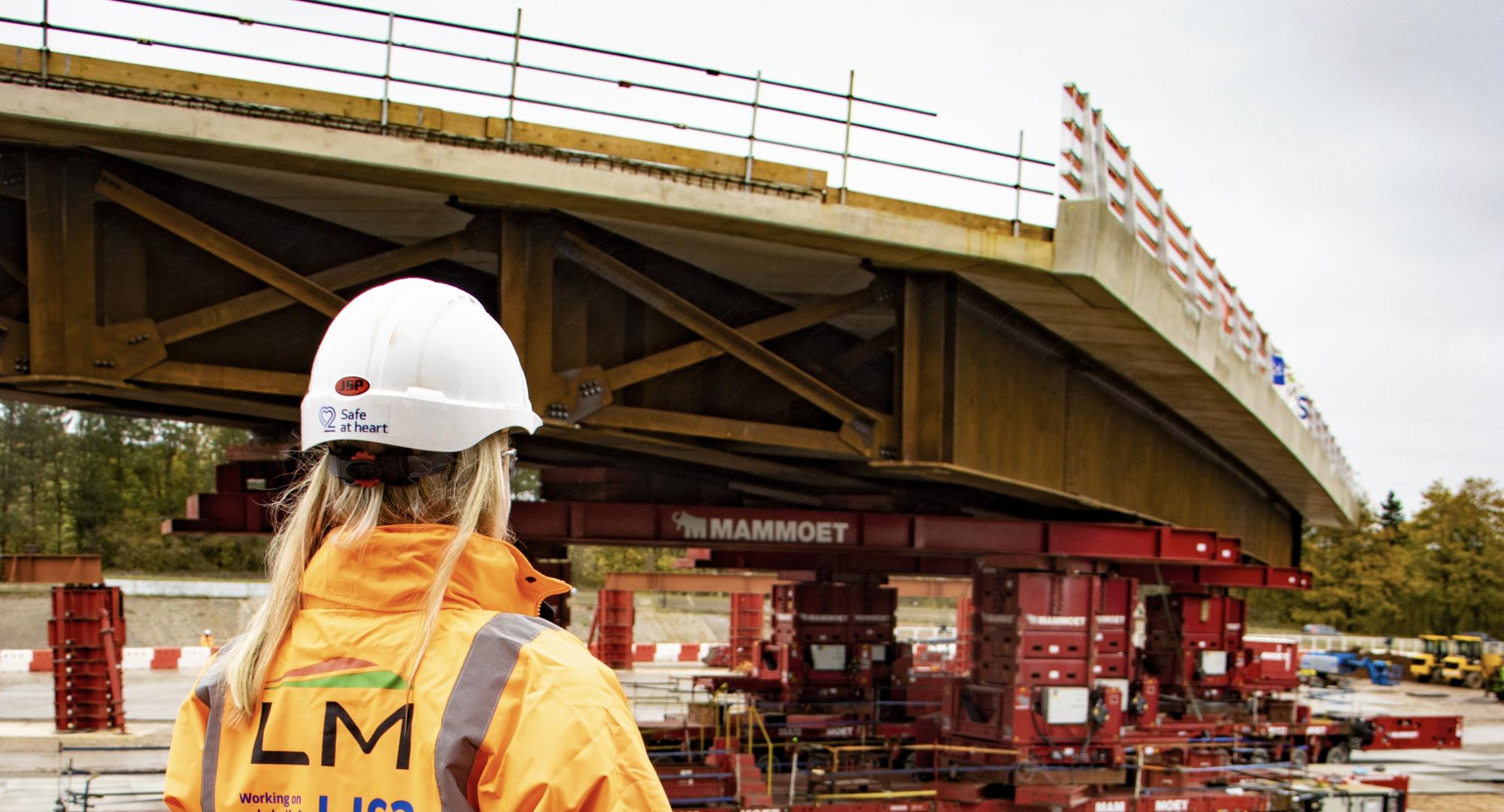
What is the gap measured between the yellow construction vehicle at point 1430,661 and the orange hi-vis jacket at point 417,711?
6399 centimetres

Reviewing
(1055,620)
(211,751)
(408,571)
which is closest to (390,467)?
(408,571)

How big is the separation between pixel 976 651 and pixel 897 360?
5.05 meters

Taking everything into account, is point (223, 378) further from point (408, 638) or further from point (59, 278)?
point (408, 638)

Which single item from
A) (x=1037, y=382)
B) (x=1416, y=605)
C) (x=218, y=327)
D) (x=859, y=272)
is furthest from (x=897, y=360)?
(x=1416, y=605)

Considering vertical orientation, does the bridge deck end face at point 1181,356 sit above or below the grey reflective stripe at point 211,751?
above

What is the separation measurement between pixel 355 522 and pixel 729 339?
34.7ft

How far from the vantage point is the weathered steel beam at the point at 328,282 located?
10969mm

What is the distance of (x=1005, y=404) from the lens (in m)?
14.8

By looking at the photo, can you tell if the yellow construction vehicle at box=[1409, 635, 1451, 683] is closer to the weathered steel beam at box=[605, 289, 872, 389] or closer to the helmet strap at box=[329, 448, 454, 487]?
the weathered steel beam at box=[605, 289, 872, 389]

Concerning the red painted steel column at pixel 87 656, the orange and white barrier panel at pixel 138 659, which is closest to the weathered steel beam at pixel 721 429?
the red painted steel column at pixel 87 656

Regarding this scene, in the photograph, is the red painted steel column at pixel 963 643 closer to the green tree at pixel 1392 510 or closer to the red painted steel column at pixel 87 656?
the red painted steel column at pixel 87 656

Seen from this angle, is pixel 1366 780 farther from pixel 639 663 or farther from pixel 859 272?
pixel 639 663

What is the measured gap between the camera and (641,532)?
51.0 ft

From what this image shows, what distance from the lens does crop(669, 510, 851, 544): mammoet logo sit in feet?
51.4
